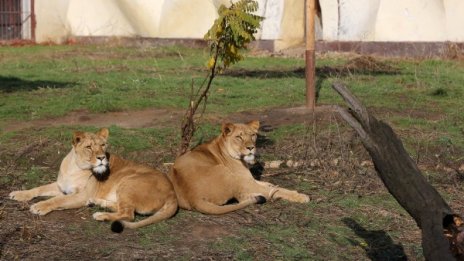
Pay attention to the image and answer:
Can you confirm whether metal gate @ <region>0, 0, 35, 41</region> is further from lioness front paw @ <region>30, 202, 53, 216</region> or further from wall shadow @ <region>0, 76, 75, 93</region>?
lioness front paw @ <region>30, 202, 53, 216</region>

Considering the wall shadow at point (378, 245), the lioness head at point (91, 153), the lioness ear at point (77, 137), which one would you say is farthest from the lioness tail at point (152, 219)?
the wall shadow at point (378, 245)

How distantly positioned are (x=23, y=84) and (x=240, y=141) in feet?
22.7

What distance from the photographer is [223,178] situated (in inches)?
328

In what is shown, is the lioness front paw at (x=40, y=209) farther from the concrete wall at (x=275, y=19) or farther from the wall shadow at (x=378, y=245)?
the concrete wall at (x=275, y=19)

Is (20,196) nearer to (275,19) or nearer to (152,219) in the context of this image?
(152,219)

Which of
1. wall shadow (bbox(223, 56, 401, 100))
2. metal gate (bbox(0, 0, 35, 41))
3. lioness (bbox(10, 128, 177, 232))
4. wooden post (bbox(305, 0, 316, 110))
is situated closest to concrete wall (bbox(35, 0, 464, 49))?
metal gate (bbox(0, 0, 35, 41))

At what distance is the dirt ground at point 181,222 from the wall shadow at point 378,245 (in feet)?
0.15

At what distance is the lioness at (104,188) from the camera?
7793mm

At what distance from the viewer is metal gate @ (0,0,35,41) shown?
80.3 feet

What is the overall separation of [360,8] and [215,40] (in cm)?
1132

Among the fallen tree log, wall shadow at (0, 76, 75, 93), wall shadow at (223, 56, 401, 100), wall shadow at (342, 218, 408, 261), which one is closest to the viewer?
the fallen tree log

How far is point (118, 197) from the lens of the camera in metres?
7.86

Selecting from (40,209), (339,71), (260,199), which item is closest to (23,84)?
(339,71)

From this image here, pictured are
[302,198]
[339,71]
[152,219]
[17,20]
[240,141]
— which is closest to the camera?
[152,219]
